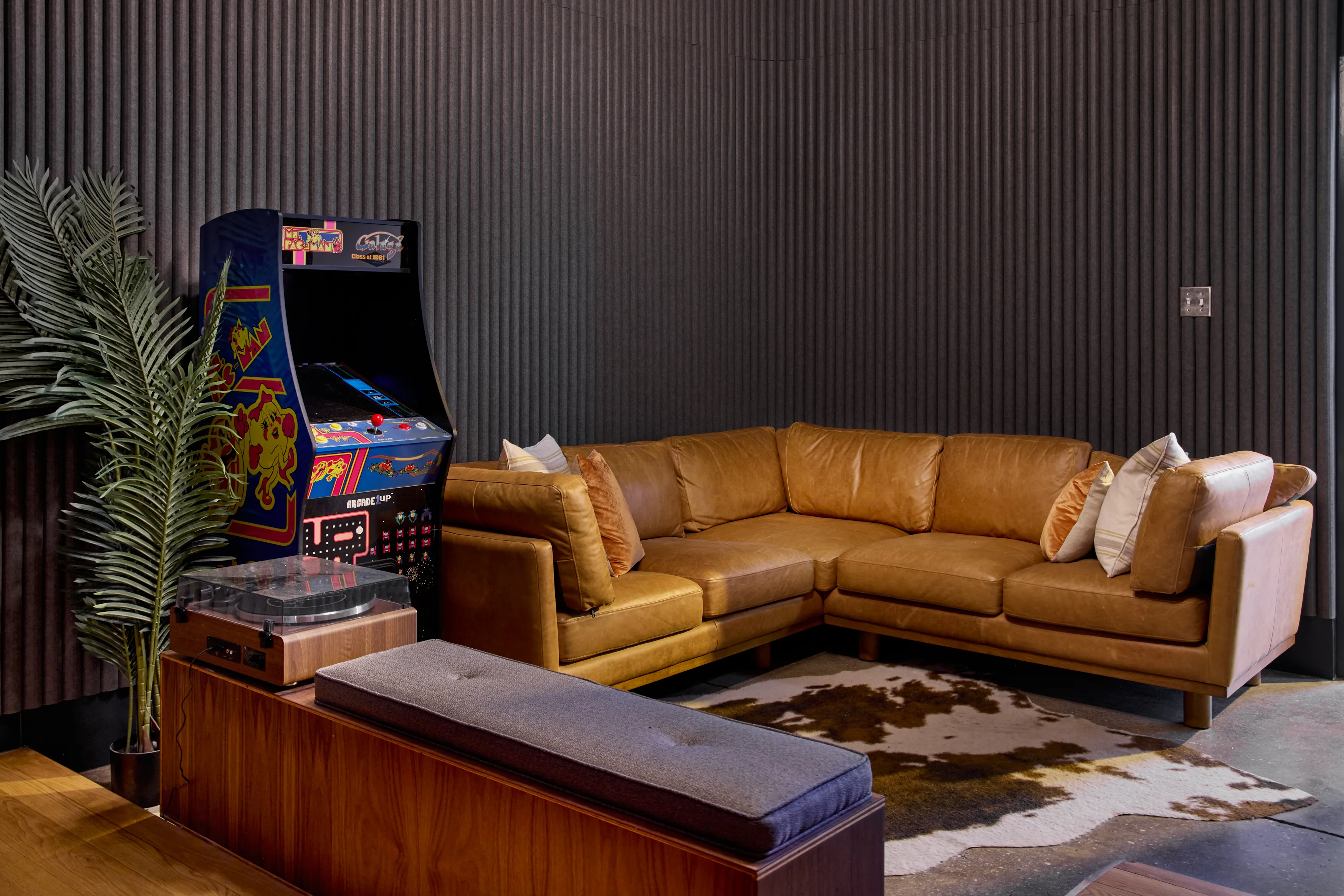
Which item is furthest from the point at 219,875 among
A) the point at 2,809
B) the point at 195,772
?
the point at 2,809

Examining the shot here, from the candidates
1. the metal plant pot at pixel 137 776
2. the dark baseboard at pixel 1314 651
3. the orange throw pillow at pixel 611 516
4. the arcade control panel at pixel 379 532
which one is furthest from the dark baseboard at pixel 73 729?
the dark baseboard at pixel 1314 651

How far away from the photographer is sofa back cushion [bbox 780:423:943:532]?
5.00 metres

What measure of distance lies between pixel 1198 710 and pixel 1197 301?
187 cm

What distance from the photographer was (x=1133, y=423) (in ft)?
15.9

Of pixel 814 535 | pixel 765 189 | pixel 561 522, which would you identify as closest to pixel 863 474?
pixel 814 535

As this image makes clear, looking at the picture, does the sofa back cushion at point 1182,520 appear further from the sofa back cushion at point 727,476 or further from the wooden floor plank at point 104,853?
the wooden floor plank at point 104,853

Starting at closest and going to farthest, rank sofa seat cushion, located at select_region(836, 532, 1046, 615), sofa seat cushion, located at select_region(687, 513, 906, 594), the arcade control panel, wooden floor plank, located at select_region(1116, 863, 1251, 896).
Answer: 1. wooden floor plank, located at select_region(1116, 863, 1251, 896)
2. the arcade control panel
3. sofa seat cushion, located at select_region(836, 532, 1046, 615)
4. sofa seat cushion, located at select_region(687, 513, 906, 594)

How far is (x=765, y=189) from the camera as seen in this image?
592cm

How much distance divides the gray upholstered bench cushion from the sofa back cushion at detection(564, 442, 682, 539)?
7.84ft

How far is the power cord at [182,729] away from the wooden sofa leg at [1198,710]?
123 inches

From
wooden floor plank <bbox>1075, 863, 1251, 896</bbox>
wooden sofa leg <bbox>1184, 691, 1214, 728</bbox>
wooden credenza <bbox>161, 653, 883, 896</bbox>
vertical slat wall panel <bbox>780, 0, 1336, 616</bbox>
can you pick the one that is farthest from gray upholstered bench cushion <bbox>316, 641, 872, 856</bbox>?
vertical slat wall panel <bbox>780, 0, 1336, 616</bbox>

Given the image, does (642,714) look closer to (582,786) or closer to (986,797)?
(582,786)

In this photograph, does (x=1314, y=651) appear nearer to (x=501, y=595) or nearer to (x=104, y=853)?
(x=501, y=595)

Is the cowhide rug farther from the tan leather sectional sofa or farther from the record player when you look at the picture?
the record player
